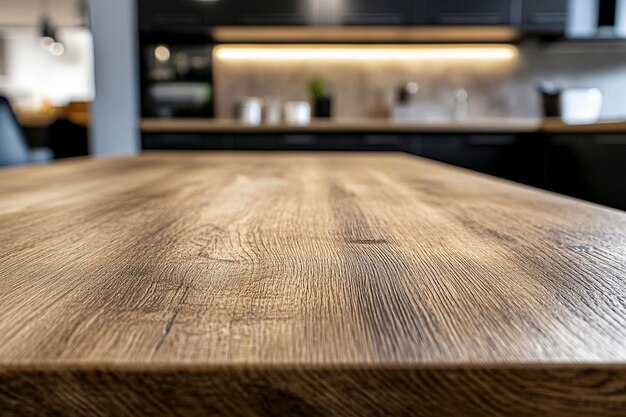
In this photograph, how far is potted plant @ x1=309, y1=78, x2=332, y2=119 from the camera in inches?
150

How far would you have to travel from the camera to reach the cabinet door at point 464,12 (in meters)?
3.50

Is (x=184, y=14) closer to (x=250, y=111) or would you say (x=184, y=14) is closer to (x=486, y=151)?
(x=250, y=111)

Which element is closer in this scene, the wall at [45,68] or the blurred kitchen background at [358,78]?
the blurred kitchen background at [358,78]

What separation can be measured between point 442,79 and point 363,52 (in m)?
0.58

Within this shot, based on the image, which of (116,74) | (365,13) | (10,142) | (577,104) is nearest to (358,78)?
(365,13)

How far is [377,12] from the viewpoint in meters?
3.55

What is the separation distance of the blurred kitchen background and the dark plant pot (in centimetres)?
1

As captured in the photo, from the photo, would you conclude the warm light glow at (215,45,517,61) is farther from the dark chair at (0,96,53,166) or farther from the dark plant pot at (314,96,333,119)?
the dark chair at (0,96,53,166)

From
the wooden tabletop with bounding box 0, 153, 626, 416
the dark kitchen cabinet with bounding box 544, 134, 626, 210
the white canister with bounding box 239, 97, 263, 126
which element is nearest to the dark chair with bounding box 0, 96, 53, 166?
the white canister with bounding box 239, 97, 263, 126

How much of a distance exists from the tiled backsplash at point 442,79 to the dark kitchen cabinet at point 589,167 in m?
0.73

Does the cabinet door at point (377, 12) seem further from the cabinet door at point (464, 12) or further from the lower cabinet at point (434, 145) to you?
the lower cabinet at point (434, 145)

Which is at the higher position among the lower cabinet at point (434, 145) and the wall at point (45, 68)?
the wall at point (45, 68)

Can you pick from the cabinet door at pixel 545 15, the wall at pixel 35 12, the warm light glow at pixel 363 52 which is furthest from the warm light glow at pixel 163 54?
the wall at pixel 35 12

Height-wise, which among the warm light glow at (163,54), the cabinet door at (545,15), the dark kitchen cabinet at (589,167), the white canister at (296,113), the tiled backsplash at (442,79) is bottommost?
the dark kitchen cabinet at (589,167)
